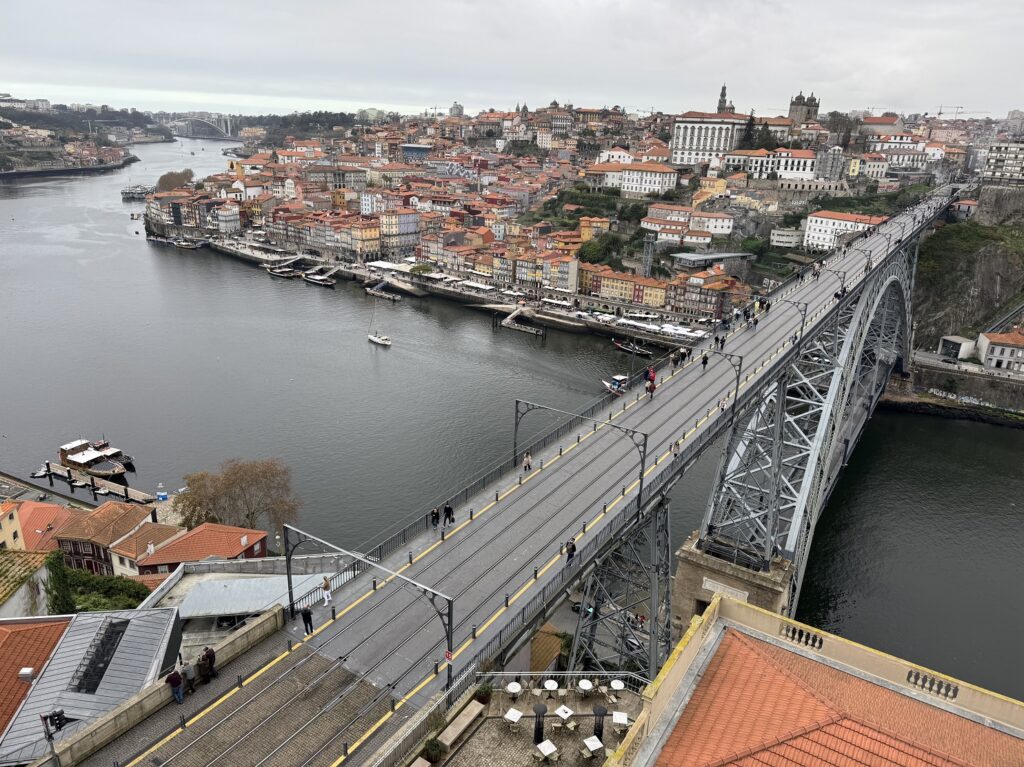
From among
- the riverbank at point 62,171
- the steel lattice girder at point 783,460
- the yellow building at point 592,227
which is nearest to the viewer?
the steel lattice girder at point 783,460

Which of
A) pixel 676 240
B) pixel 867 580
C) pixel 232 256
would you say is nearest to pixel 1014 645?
pixel 867 580

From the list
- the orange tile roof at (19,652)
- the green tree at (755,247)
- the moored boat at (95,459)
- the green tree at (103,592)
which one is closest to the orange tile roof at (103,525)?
the green tree at (103,592)

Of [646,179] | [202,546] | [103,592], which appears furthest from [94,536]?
[646,179]

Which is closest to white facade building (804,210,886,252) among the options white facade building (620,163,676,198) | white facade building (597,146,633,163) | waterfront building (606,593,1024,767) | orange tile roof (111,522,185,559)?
white facade building (620,163,676,198)

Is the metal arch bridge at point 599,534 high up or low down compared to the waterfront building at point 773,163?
→ down

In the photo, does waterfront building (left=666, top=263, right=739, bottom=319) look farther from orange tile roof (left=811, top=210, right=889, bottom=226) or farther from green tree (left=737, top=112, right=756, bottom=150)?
green tree (left=737, top=112, right=756, bottom=150)

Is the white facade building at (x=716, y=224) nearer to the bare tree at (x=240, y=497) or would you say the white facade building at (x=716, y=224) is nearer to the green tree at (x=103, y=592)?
the bare tree at (x=240, y=497)

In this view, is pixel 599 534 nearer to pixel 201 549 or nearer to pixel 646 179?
pixel 201 549
